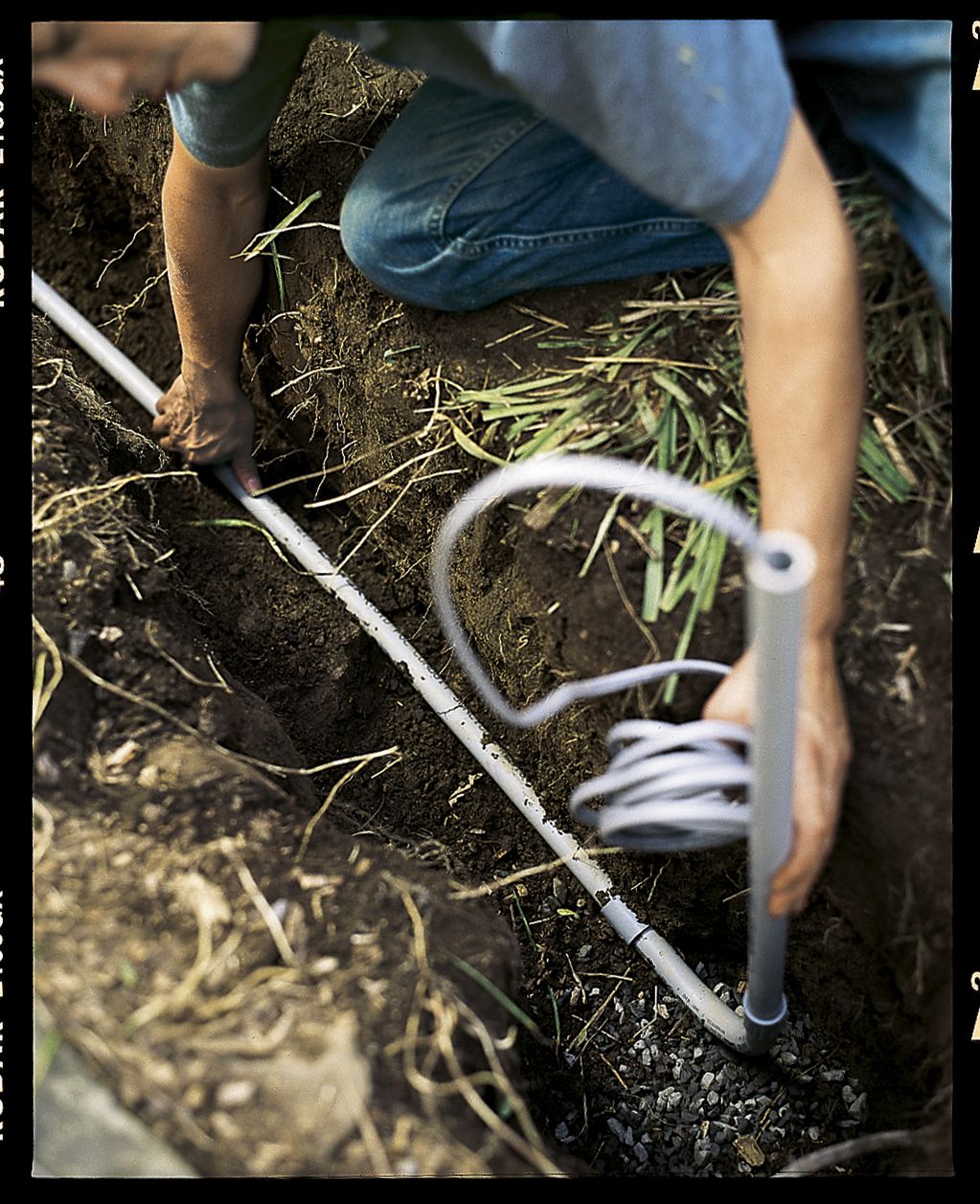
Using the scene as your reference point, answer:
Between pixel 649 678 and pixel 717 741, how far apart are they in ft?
0.48

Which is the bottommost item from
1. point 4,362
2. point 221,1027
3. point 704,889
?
point 704,889

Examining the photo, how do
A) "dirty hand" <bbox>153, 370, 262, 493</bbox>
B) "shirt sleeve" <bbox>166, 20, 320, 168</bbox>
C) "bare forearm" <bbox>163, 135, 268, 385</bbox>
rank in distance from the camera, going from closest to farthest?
"shirt sleeve" <bbox>166, 20, 320, 168</bbox>
"bare forearm" <bbox>163, 135, 268, 385</bbox>
"dirty hand" <bbox>153, 370, 262, 493</bbox>

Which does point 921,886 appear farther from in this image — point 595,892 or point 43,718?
point 43,718

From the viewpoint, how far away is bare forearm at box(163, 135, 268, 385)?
1330 mm

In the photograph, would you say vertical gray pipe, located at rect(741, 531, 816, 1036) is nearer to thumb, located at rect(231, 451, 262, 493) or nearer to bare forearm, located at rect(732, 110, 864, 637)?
bare forearm, located at rect(732, 110, 864, 637)

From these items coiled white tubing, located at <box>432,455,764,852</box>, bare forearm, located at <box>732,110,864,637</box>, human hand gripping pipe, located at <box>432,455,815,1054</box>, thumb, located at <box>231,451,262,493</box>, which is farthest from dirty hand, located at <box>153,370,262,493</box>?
bare forearm, located at <box>732,110,864,637</box>

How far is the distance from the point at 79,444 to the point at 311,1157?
31.1 inches

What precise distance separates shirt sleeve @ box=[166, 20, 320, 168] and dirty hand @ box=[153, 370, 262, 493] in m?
0.38

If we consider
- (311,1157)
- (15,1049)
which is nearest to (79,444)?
(15,1049)

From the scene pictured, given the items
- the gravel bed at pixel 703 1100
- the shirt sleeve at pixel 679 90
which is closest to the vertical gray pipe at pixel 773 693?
the shirt sleeve at pixel 679 90

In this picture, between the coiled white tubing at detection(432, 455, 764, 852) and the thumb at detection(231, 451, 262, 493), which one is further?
the thumb at detection(231, 451, 262, 493)

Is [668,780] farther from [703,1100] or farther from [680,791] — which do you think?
[703,1100]

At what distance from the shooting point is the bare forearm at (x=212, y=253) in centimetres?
133

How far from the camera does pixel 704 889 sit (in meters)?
1.37
